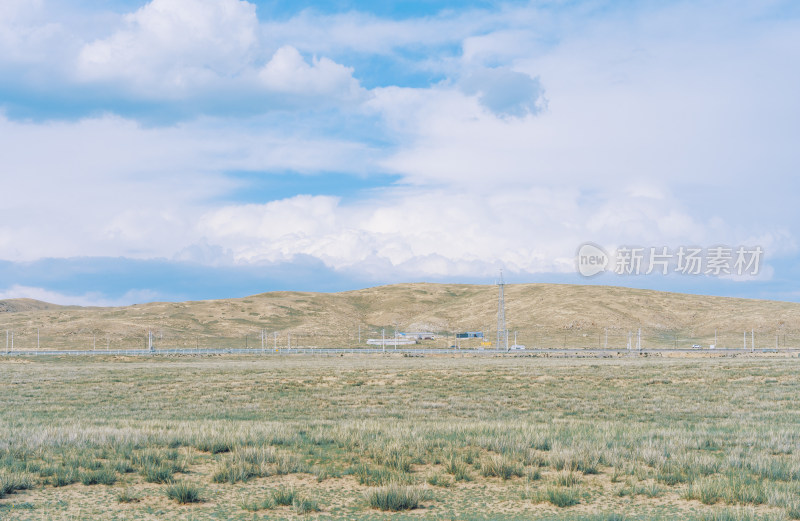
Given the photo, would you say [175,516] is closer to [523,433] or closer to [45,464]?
[45,464]

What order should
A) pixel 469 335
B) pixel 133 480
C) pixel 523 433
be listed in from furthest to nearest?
pixel 469 335
pixel 523 433
pixel 133 480

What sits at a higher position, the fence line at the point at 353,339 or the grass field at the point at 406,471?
the grass field at the point at 406,471

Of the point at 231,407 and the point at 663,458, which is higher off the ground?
the point at 663,458

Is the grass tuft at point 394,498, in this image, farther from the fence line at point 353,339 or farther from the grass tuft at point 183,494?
the fence line at point 353,339

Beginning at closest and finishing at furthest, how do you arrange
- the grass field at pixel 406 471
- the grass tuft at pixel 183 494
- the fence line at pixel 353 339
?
1. the grass field at pixel 406 471
2. the grass tuft at pixel 183 494
3. the fence line at pixel 353 339

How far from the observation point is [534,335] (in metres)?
176

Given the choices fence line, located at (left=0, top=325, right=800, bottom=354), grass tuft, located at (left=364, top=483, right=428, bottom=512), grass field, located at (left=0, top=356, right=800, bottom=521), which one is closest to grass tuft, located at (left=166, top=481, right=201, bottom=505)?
grass field, located at (left=0, top=356, right=800, bottom=521)

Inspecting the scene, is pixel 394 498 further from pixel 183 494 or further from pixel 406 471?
pixel 183 494

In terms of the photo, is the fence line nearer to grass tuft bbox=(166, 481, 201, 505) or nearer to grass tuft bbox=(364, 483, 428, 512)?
grass tuft bbox=(166, 481, 201, 505)

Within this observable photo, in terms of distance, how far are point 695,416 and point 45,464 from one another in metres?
22.9

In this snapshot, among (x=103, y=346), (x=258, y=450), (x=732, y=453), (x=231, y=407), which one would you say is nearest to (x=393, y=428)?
(x=258, y=450)

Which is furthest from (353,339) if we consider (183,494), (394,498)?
(394,498)

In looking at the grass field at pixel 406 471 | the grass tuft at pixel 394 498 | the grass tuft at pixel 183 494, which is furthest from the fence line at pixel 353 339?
the grass tuft at pixel 394 498

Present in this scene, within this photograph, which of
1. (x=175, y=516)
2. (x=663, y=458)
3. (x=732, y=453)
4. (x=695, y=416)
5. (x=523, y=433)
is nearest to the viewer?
(x=175, y=516)
